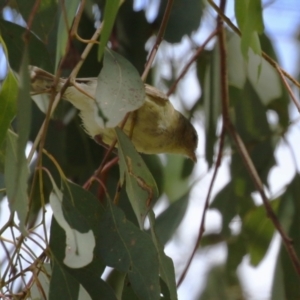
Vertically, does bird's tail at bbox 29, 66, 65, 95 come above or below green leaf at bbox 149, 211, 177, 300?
above

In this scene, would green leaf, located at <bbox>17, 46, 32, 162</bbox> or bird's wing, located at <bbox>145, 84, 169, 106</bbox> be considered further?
bird's wing, located at <bbox>145, 84, 169, 106</bbox>

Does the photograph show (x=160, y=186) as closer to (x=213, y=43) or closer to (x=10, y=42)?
(x=213, y=43)

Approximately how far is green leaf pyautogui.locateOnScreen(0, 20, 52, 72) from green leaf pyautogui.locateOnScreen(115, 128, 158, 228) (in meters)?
0.47

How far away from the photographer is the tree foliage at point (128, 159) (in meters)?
1.70

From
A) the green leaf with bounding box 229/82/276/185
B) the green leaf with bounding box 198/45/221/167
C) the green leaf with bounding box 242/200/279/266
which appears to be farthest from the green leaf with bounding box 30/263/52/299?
the green leaf with bounding box 229/82/276/185

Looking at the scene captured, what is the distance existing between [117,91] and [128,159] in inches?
9.1

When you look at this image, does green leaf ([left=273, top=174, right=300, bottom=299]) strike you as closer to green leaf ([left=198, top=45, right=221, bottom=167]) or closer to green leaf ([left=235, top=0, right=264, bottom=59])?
green leaf ([left=198, top=45, right=221, bottom=167])

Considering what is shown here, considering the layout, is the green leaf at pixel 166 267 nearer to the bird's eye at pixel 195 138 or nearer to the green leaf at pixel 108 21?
the green leaf at pixel 108 21

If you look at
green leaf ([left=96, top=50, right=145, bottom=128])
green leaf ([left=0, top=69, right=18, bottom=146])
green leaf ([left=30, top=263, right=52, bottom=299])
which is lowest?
green leaf ([left=30, top=263, right=52, bottom=299])

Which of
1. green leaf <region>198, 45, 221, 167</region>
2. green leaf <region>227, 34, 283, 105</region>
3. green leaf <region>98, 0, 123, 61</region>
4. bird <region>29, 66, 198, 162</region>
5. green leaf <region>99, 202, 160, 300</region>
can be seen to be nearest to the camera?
green leaf <region>98, 0, 123, 61</region>

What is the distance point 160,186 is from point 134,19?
0.88 meters

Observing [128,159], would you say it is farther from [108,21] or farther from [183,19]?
[183,19]

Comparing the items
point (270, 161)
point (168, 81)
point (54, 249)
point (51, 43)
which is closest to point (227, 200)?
point (270, 161)

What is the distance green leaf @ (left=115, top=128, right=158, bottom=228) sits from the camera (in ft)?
6.06
